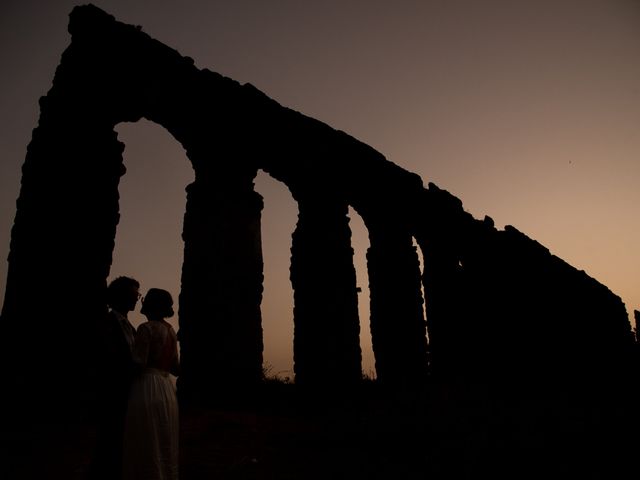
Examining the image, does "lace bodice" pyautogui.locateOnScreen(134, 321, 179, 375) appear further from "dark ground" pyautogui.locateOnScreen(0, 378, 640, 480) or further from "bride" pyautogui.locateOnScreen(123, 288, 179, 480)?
"dark ground" pyautogui.locateOnScreen(0, 378, 640, 480)

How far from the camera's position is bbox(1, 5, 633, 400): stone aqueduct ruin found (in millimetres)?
9398

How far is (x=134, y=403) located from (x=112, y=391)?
21cm

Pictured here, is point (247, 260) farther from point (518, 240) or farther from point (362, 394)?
point (518, 240)

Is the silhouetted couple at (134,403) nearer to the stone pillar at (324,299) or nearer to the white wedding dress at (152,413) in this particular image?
the white wedding dress at (152,413)

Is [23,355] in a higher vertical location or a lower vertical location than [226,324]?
lower

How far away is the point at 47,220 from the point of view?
9438 millimetres

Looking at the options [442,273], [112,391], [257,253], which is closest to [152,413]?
[112,391]

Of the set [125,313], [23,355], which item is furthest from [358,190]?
[125,313]

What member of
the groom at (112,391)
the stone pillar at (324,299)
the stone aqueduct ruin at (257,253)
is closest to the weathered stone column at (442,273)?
the stone aqueduct ruin at (257,253)

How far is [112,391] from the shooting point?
140 inches

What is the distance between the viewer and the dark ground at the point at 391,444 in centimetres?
546

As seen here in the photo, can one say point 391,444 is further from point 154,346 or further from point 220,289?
point 220,289

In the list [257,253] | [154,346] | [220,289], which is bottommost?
[154,346]

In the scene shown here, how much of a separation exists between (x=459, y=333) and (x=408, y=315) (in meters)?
2.66
